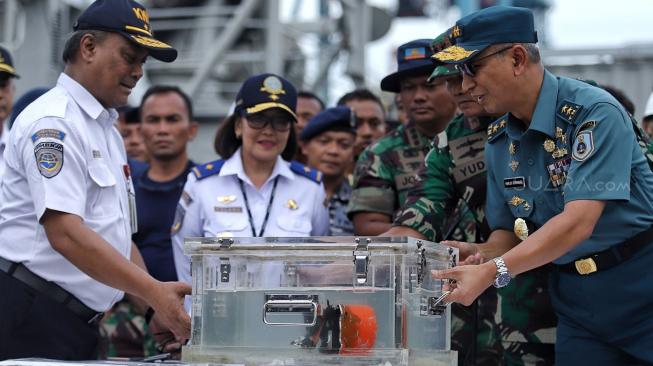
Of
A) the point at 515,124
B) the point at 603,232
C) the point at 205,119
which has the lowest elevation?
the point at 603,232

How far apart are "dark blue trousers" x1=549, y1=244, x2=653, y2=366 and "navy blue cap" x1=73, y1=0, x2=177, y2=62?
1.74 m

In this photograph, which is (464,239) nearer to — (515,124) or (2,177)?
(515,124)

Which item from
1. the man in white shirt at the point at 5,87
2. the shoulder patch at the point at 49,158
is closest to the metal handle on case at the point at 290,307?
the shoulder patch at the point at 49,158

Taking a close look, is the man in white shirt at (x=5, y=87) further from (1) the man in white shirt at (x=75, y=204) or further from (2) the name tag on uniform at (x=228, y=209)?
(1) the man in white shirt at (x=75, y=204)

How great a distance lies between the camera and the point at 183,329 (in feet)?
11.0

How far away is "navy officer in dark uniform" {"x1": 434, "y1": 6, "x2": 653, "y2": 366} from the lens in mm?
3355

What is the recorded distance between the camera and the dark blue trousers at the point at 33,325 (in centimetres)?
379

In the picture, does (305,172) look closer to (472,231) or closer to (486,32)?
(472,231)

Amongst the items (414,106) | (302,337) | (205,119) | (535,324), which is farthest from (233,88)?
(302,337)

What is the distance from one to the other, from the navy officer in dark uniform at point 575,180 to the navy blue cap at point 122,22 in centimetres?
111

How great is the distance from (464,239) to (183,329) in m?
1.51

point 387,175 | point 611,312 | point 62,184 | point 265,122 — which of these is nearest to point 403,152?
point 387,175

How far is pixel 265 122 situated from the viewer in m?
4.83

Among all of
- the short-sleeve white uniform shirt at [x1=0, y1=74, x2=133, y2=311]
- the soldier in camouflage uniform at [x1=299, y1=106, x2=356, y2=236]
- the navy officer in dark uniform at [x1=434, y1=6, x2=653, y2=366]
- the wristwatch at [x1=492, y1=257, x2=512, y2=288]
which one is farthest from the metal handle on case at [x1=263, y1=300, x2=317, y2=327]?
the soldier in camouflage uniform at [x1=299, y1=106, x2=356, y2=236]
